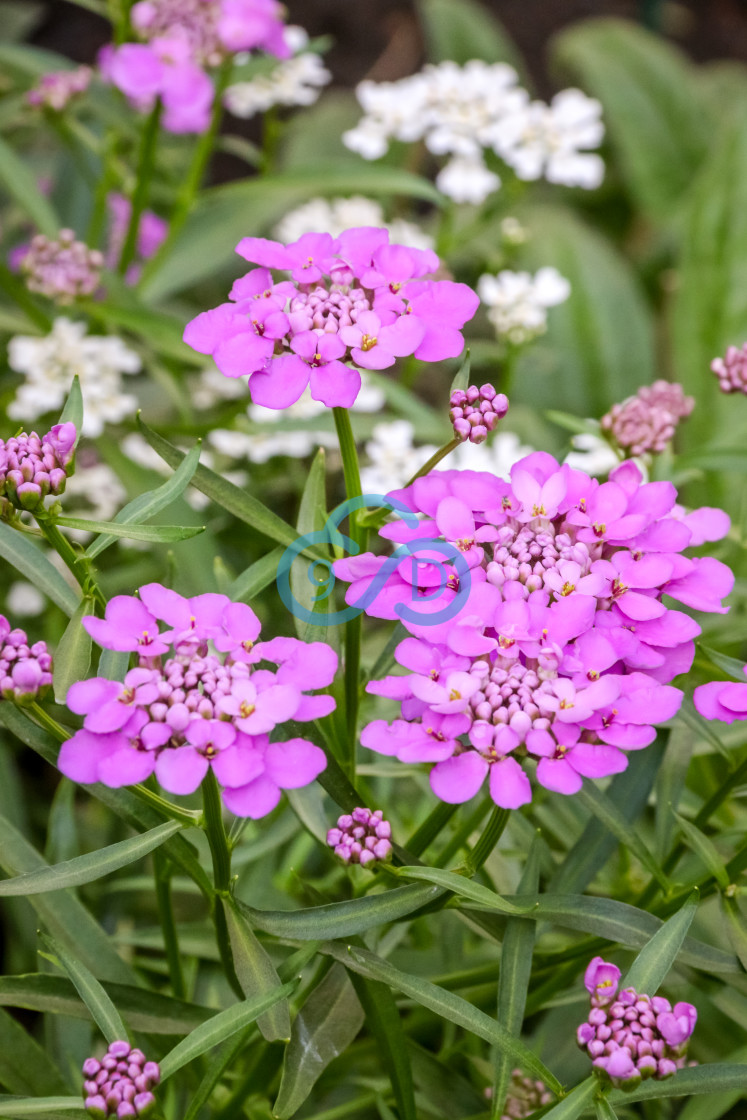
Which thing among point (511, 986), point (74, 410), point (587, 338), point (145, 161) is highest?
point (74, 410)

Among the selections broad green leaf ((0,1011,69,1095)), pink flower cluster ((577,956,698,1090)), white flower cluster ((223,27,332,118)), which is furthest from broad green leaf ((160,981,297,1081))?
white flower cluster ((223,27,332,118))

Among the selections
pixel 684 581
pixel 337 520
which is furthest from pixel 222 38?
pixel 684 581

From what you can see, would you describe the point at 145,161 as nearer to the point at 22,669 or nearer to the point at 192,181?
the point at 192,181

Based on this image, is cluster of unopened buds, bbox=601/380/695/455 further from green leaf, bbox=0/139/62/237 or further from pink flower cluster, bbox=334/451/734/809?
green leaf, bbox=0/139/62/237

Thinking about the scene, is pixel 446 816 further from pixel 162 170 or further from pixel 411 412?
pixel 162 170

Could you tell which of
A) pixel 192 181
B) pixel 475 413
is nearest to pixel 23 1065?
pixel 475 413
